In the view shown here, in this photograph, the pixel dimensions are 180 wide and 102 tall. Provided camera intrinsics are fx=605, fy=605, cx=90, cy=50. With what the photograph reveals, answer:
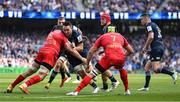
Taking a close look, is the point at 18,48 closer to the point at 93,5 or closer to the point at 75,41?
the point at 93,5

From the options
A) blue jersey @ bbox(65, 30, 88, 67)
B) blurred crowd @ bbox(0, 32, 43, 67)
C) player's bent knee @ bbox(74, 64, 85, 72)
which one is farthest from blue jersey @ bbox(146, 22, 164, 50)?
blurred crowd @ bbox(0, 32, 43, 67)

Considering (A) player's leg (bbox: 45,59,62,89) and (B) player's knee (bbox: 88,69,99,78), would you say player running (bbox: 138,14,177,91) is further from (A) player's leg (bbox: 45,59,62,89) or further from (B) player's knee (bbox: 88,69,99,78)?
(B) player's knee (bbox: 88,69,99,78)

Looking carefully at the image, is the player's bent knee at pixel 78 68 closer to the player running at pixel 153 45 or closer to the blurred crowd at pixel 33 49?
the player running at pixel 153 45

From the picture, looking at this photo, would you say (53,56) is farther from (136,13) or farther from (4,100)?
(136,13)

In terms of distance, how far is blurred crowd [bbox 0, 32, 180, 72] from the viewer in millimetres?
48688

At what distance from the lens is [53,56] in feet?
56.1

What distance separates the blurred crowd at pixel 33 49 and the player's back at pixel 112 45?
3049 cm

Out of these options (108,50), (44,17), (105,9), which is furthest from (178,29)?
(108,50)

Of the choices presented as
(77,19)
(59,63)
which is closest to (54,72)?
(59,63)

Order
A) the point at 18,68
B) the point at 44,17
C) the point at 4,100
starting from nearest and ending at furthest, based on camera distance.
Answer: the point at 4,100, the point at 18,68, the point at 44,17

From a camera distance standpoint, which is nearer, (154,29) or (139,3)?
(154,29)

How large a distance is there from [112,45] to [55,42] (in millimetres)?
1673

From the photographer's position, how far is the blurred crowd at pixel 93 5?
172ft

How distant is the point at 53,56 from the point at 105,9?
35919 mm
